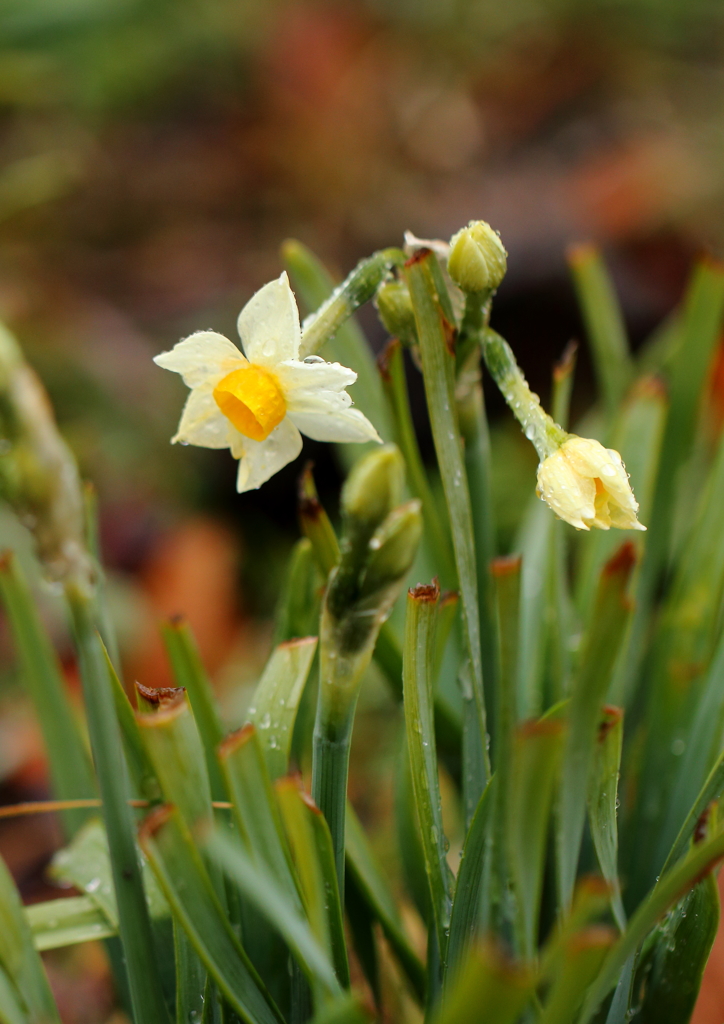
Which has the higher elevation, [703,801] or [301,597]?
[301,597]

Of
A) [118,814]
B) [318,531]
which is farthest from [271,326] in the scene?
[118,814]

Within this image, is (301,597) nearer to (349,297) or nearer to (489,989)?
(349,297)

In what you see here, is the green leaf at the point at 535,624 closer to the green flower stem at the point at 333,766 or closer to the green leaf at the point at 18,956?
the green flower stem at the point at 333,766

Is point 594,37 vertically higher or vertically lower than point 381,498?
higher

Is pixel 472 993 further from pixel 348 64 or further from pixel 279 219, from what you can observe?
pixel 348 64

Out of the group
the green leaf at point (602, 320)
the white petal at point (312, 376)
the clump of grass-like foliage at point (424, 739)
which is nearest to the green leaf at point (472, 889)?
the clump of grass-like foliage at point (424, 739)

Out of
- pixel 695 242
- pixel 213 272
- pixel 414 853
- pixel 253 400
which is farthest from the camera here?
pixel 213 272

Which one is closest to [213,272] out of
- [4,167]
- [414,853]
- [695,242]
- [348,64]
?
[4,167]
